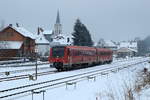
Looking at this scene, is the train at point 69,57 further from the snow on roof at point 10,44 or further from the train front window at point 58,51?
the snow on roof at point 10,44

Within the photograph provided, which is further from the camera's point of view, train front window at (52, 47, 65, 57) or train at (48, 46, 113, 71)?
train front window at (52, 47, 65, 57)

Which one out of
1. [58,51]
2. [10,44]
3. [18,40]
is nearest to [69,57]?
[58,51]

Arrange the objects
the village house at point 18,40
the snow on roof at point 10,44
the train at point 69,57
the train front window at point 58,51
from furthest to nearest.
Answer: the village house at point 18,40, the snow on roof at point 10,44, the train front window at point 58,51, the train at point 69,57

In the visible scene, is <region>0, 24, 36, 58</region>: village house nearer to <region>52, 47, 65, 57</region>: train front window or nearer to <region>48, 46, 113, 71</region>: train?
<region>48, 46, 113, 71</region>: train

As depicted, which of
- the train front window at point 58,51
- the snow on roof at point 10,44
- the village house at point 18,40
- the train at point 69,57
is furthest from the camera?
the village house at point 18,40

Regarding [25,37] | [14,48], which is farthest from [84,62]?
[25,37]

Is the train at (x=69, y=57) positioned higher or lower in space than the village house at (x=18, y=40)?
lower

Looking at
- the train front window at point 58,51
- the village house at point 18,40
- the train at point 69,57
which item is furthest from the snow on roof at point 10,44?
the train front window at point 58,51

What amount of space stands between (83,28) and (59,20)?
63440 mm

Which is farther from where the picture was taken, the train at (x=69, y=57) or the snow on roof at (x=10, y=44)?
the snow on roof at (x=10, y=44)

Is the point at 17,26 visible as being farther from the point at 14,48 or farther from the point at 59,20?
the point at 59,20

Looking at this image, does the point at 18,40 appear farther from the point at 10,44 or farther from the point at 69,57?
the point at 69,57

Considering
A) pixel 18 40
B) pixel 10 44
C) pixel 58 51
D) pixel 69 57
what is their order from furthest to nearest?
1. pixel 18 40
2. pixel 10 44
3. pixel 58 51
4. pixel 69 57

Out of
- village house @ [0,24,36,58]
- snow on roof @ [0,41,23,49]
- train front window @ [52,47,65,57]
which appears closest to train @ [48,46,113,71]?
train front window @ [52,47,65,57]
